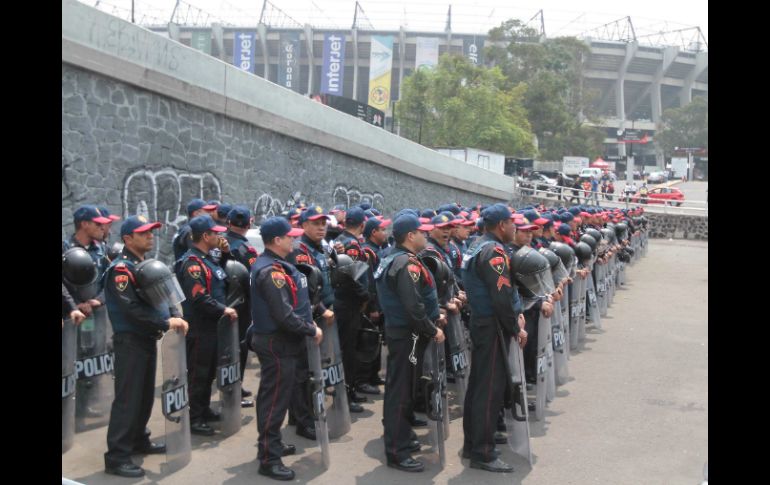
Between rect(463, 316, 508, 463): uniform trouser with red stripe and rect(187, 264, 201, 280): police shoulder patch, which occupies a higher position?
rect(187, 264, 201, 280): police shoulder patch

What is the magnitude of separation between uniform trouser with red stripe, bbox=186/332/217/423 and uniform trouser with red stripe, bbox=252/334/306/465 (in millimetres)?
1112

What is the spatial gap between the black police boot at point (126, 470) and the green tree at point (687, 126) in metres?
89.4

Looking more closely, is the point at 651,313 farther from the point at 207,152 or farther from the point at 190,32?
the point at 190,32

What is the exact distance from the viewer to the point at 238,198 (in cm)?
1485

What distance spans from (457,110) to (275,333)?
40200 millimetres

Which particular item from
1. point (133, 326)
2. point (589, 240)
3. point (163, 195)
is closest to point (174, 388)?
point (133, 326)

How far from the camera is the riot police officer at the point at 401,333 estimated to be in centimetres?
579

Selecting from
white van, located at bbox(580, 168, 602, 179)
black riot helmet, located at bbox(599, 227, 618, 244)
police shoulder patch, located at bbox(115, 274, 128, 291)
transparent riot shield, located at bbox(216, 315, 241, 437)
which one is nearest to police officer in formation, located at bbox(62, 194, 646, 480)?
police shoulder patch, located at bbox(115, 274, 128, 291)

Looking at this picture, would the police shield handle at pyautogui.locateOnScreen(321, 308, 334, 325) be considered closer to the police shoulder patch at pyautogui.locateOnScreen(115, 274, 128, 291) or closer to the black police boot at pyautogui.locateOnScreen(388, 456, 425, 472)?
the black police boot at pyautogui.locateOnScreen(388, 456, 425, 472)

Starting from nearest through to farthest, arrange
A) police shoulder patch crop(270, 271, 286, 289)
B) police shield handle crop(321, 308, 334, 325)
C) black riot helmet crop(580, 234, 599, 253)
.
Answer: police shoulder patch crop(270, 271, 286, 289) < police shield handle crop(321, 308, 334, 325) < black riot helmet crop(580, 234, 599, 253)

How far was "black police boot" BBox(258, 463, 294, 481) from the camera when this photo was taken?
5539 millimetres

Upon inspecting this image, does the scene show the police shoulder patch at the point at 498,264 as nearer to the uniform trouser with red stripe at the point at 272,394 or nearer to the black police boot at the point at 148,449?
the uniform trouser with red stripe at the point at 272,394
